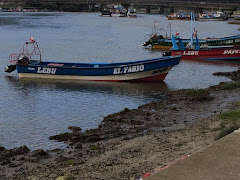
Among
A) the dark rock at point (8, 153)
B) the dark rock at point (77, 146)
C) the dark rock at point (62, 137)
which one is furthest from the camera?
the dark rock at point (62, 137)

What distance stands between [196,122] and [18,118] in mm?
8279

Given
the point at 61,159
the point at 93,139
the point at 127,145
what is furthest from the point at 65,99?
the point at 61,159

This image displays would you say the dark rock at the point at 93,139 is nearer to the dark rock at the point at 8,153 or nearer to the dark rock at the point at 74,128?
the dark rock at the point at 74,128

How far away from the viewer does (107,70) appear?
32.2 meters

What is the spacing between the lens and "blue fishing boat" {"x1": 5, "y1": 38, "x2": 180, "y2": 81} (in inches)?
1249

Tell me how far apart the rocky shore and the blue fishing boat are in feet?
27.2

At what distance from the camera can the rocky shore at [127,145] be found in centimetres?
1283

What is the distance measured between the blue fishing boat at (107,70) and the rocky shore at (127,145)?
8281mm

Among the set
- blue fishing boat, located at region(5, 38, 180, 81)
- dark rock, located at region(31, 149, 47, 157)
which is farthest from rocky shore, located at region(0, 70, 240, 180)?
blue fishing boat, located at region(5, 38, 180, 81)

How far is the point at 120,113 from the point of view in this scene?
72.3 ft

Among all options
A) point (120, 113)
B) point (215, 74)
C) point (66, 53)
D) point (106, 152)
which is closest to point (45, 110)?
point (120, 113)

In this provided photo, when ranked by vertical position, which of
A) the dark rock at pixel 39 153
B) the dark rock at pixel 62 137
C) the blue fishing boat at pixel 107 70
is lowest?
the dark rock at pixel 62 137

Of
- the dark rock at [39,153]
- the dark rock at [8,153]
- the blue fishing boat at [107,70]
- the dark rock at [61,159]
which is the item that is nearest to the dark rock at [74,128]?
the dark rock at [39,153]

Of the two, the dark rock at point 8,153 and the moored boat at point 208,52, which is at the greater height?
the moored boat at point 208,52
